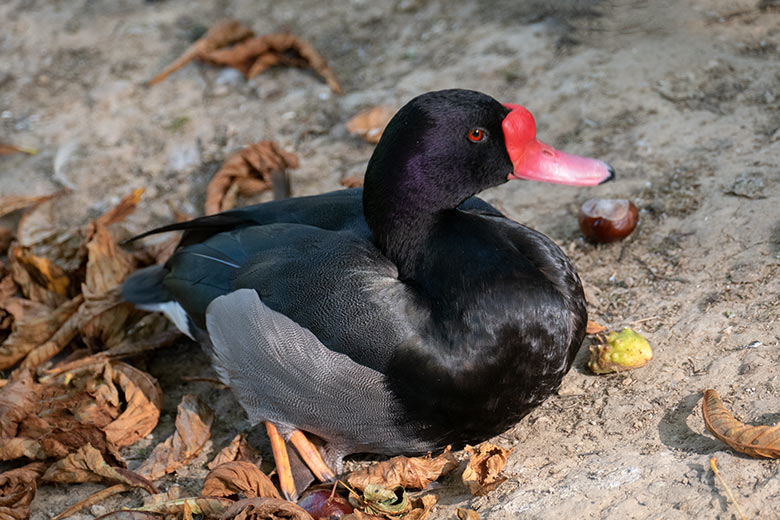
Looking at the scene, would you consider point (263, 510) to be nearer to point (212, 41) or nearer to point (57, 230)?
point (57, 230)

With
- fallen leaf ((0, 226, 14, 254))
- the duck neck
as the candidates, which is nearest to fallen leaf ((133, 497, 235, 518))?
the duck neck

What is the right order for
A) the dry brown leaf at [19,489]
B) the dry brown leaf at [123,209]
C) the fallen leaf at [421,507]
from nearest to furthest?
the fallen leaf at [421,507]
the dry brown leaf at [19,489]
the dry brown leaf at [123,209]

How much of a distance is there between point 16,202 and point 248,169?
1510 millimetres

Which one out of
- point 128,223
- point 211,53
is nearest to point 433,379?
point 128,223

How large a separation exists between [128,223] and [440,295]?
270 centimetres

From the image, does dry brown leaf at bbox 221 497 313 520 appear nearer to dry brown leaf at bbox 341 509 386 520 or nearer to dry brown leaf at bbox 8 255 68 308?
dry brown leaf at bbox 341 509 386 520

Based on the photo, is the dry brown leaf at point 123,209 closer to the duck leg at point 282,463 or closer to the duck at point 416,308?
the duck at point 416,308

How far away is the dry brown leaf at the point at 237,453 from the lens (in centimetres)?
363

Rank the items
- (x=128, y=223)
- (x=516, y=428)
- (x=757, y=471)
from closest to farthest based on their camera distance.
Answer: (x=757, y=471) < (x=516, y=428) < (x=128, y=223)

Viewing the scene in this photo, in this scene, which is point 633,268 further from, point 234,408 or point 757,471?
point 234,408

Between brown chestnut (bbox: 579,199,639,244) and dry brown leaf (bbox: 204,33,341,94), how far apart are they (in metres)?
2.54

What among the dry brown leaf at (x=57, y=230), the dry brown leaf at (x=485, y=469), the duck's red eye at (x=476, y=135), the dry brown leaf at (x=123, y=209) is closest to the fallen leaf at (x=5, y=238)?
the dry brown leaf at (x=57, y=230)

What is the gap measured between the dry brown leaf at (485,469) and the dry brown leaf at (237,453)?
1038 mm

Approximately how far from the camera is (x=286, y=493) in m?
3.49
